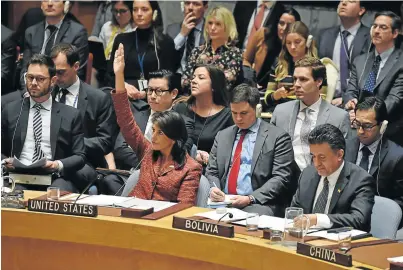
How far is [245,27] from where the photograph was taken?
7.42 m

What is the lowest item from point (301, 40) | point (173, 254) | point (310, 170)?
point (173, 254)

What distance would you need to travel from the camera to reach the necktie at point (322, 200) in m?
4.66

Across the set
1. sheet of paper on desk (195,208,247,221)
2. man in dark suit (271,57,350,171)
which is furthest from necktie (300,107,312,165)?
sheet of paper on desk (195,208,247,221)

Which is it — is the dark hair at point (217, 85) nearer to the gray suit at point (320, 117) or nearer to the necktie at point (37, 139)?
the gray suit at point (320, 117)

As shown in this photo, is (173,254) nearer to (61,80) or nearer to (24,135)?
(24,135)

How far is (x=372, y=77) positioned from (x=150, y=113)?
1.52 m

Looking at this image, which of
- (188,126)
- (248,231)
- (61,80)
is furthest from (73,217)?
(61,80)

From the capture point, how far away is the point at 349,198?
4.60m

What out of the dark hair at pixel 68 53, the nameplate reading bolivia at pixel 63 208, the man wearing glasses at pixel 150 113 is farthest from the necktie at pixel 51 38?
the nameplate reading bolivia at pixel 63 208

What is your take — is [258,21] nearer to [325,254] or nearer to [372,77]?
[372,77]

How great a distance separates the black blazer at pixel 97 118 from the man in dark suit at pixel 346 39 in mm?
1700

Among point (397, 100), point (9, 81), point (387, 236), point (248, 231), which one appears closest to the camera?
point (248, 231)

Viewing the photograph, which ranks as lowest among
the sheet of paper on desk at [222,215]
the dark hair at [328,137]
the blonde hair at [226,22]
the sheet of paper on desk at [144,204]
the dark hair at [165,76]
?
the sheet of paper on desk at [144,204]

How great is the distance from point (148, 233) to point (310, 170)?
1016 millimetres
